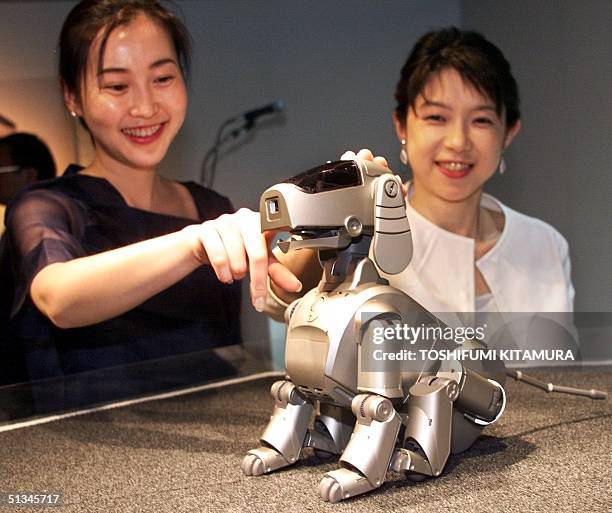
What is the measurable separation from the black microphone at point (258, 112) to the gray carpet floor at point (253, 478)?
0.79 metres

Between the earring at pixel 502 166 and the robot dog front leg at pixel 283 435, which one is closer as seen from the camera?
the robot dog front leg at pixel 283 435

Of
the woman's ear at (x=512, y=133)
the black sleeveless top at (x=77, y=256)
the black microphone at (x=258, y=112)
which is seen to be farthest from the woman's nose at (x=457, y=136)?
the black sleeveless top at (x=77, y=256)

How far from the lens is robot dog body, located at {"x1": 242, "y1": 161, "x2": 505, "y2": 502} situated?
1.12 metres

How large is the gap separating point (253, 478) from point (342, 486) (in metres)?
0.19

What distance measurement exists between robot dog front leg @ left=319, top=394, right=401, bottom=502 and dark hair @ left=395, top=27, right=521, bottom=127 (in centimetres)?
99

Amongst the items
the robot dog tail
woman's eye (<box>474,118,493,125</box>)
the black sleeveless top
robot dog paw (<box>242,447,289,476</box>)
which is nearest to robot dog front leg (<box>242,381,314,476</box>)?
robot dog paw (<box>242,447,289,476</box>)

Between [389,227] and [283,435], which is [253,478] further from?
[389,227]

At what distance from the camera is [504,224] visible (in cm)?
200

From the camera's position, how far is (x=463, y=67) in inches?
73.4

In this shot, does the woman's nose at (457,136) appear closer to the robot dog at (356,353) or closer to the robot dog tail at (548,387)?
the robot dog tail at (548,387)

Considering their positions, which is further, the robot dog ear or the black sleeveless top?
the black sleeveless top

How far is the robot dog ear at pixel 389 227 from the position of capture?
1.16 metres

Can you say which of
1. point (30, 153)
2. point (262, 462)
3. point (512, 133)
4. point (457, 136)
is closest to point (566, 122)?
point (512, 133)

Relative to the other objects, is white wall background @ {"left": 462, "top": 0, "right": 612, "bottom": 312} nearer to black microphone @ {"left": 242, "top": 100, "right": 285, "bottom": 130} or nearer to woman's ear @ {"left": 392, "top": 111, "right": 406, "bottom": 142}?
woman's ear @ {"left": 392, "top": 111, "right": 406, "bottom": 142}
